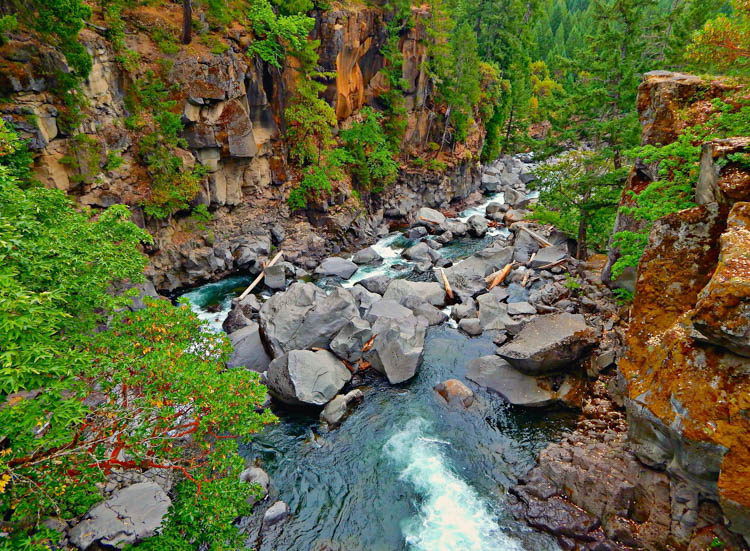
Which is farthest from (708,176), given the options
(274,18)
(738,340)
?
(274,18)

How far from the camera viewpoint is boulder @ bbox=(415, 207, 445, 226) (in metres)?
32.2

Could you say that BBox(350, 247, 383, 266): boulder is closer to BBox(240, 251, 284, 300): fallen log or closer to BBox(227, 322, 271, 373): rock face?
BBox(240, 251, 284, 300): fallen log

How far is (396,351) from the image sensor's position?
14.8 meters

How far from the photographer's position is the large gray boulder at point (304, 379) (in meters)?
13.2

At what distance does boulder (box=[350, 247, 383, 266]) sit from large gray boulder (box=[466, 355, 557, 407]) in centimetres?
1251

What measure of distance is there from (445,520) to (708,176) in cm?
1009

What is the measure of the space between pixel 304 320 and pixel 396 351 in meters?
3.96

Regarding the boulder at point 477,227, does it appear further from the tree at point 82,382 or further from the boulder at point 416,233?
the tree at point 82,382

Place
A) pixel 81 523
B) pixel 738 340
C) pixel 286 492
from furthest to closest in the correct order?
1. pixel 286 492
2. pixel 81 523
3. pixel 738 340

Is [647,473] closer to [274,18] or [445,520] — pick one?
[445,520]

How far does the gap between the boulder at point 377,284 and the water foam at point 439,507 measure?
32.1 ft

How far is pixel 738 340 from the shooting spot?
6.31m

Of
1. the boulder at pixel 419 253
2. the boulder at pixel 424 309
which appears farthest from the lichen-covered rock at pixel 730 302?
the boulder at pixel 419 253

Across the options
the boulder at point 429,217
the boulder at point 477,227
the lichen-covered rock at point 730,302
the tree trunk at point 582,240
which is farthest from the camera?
the boulder at point 429,217
